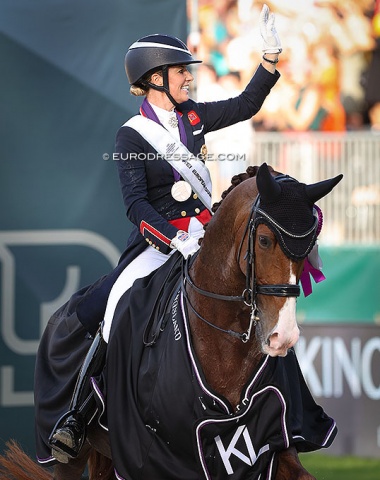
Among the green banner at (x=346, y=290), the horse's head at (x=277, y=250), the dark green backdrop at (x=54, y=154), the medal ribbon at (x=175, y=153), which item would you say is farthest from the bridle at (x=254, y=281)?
the green banner at (x=346, y=290)

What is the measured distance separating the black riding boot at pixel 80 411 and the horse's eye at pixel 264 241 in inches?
56.1

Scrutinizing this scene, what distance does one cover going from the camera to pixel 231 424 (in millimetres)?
4516

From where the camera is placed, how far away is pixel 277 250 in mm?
4148

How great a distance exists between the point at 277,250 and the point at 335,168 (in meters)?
6.01

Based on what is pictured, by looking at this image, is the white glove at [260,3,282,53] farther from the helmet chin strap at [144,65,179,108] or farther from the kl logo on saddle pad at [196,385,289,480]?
the kl logo on saddle pad at [196,385,289,480]

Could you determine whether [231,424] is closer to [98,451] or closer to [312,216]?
[312,216]

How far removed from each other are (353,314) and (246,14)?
3956mm

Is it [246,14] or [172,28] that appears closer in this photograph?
[172,28]

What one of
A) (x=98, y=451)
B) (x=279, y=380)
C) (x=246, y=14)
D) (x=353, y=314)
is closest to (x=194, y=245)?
(x=279, y=380)

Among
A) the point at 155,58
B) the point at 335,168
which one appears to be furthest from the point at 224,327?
the point at 335,168

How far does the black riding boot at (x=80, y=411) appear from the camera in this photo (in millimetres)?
5332

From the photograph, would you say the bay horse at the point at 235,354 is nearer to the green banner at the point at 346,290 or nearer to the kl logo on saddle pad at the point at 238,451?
the kl logo on saddle pad at the point at 238,451

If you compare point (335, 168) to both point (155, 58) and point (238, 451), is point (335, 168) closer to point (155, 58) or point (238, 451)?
point (155, 58)

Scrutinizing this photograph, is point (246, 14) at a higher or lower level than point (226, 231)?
higher
